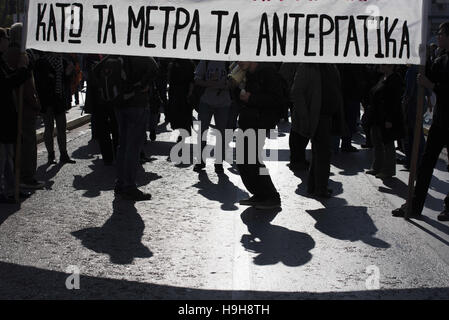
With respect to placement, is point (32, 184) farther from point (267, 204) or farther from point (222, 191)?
point (267, 204)

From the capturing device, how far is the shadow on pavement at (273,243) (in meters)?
6.68

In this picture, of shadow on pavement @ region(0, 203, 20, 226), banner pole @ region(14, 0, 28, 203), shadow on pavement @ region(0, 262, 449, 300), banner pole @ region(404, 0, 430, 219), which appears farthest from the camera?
shadow on pavement @ region(0, 203, 20, 226)

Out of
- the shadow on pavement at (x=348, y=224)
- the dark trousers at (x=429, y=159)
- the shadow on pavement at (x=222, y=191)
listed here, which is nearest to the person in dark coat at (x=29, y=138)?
the shadow on pavement at (x=222, y=191)

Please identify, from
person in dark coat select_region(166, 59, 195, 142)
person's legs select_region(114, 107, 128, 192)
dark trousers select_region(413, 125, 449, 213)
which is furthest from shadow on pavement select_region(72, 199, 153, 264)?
person in dark coat select_region(166, 59, 195, 142)

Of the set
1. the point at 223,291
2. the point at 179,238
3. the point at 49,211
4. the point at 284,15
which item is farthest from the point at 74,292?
the point at 284,15

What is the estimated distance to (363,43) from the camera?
7.75 meters

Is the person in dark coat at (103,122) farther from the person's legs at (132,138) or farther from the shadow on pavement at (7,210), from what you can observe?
the shadow on pavement at (7,210)

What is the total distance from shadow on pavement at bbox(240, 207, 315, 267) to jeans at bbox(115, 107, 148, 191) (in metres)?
1.52

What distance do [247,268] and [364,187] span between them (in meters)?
4.34

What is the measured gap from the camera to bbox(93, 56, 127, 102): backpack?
8938 millimetres

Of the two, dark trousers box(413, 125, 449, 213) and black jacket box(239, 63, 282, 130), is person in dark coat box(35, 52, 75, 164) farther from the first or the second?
dark trousers box(413, 125, 449, 213)

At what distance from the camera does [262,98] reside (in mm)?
8680

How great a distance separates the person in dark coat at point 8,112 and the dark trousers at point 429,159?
4077mm

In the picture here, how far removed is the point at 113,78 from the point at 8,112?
1166 millimetres
